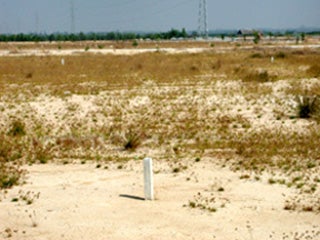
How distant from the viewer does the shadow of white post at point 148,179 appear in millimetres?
10469

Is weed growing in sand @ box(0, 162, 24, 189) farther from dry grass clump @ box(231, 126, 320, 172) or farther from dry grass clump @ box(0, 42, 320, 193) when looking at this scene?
dry grass clump @ box(231, 126, 320, 172)

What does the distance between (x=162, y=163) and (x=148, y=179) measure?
3.01 metres

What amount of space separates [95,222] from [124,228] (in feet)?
2.01

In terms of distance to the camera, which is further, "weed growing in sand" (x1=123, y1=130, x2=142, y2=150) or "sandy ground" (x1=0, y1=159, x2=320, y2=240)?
"weed growing in sand" (x1=123, y1=130, x2=142, y2=150)

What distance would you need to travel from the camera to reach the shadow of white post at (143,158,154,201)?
34.3 feet

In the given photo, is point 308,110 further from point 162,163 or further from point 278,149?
point 162,163

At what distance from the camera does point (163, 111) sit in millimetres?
21531

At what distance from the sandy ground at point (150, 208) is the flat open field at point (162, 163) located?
2 centimetres

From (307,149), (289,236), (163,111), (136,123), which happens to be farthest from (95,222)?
(163,111)

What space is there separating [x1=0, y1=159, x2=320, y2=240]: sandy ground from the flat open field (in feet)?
0.07

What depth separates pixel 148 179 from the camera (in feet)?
34.4

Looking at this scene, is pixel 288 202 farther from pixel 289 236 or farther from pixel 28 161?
pixel 28 161

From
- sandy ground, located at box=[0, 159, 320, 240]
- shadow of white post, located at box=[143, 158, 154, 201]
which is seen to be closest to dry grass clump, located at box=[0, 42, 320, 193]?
sandy ground, located at box=[0, 159, 320, 240]

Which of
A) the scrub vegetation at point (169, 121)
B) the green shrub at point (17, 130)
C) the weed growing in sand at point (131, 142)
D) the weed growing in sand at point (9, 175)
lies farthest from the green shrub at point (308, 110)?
the weed growing in sand at point (9, 175)
